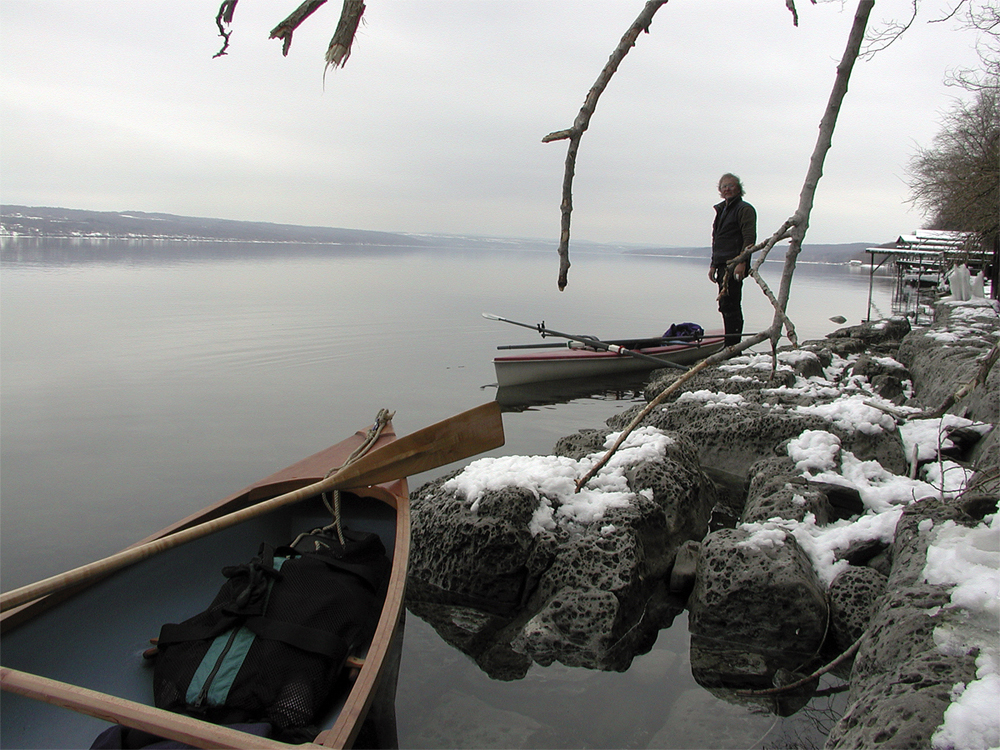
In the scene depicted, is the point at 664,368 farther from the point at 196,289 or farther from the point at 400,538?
the point at 196,289

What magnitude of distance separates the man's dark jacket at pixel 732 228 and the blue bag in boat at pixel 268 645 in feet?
27.0

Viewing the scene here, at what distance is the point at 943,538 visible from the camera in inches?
136

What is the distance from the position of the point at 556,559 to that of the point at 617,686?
0.92 meters

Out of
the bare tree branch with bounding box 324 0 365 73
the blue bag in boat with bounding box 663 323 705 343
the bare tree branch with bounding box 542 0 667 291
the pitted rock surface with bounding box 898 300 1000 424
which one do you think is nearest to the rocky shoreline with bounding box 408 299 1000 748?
the pitted rock surface with bounding box 898 300 1000 424

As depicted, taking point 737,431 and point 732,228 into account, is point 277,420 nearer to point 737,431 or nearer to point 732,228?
point 737,431

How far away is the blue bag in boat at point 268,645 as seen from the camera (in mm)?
3176

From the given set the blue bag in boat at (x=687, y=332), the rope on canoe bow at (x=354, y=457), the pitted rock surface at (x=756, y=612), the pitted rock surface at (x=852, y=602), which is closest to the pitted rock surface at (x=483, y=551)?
the rope on canoe bow at (x=354, y=457)

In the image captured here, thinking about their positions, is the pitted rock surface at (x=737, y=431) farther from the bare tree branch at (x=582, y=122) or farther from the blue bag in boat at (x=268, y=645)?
the bare tree branch at (x=582, y=122)

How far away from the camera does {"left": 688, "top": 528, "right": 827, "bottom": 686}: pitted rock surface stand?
4184 mm

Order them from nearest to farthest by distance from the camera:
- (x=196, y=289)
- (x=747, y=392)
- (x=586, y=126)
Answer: (x=586, y=126) < (x=747, y=392) < (x=196, y=289)

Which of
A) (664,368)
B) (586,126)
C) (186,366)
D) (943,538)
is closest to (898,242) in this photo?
(664,368)

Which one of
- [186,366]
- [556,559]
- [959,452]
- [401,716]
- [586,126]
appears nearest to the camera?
[586,126]

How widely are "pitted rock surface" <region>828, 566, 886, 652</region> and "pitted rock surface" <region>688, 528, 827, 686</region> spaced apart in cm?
8

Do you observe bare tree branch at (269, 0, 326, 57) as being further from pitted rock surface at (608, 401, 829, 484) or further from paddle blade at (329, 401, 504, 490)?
pitted rock surface at (608, 401, 829, 484)
